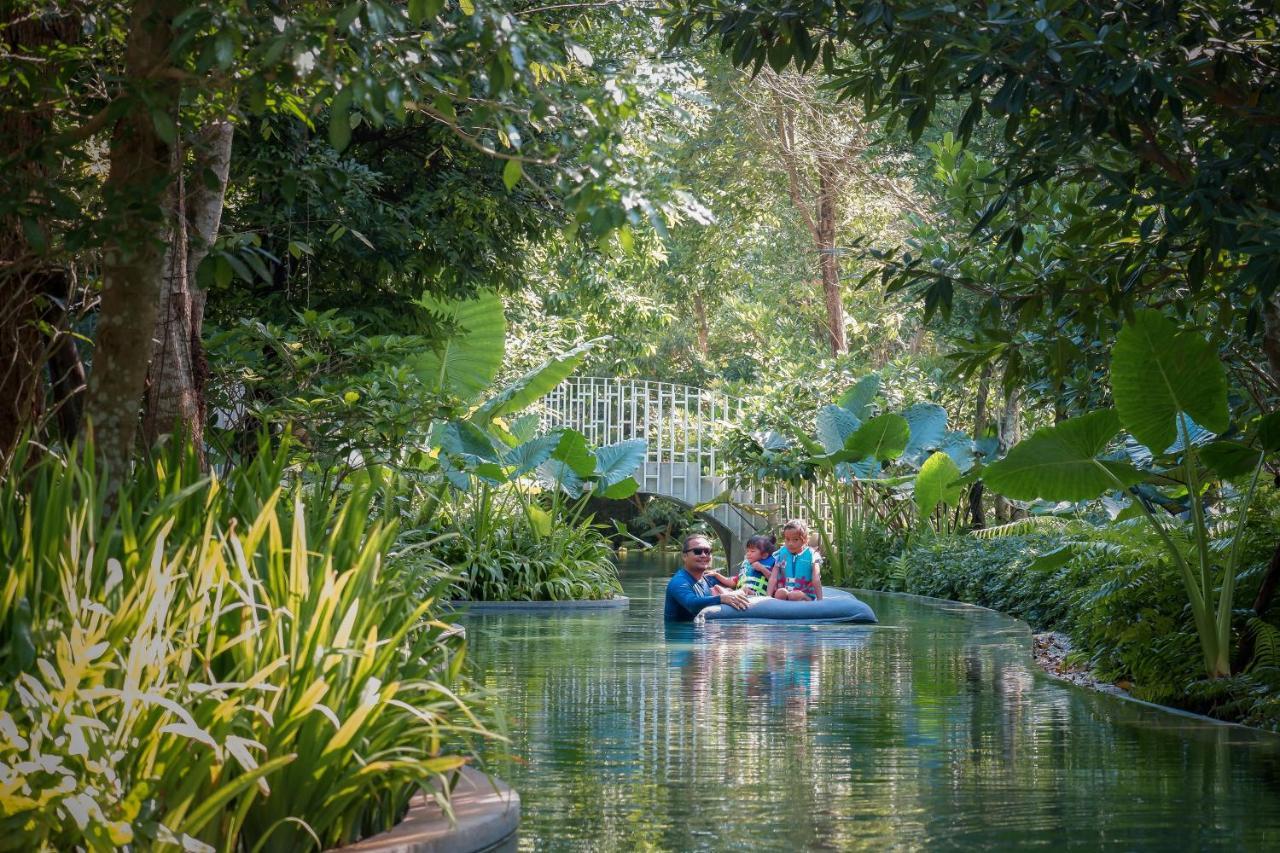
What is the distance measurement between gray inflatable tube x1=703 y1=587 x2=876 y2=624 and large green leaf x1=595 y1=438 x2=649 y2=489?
601 centimetres

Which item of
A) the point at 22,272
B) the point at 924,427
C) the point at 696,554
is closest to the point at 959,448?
the point at 924,427

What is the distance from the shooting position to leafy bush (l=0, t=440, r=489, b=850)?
3.48 m

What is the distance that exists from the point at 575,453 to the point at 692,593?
225 inches

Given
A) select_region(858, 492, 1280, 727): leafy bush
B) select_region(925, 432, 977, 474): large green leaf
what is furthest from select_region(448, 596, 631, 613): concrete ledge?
select_region(925, 432, 977, 474): large green leaf

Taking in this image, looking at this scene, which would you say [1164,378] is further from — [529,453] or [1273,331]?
[529,453]

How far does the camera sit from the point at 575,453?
18.9 metres

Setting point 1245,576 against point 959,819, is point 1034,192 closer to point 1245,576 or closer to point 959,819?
point 1245,576

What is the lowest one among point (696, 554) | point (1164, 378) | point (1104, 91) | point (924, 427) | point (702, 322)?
point (696, 554)

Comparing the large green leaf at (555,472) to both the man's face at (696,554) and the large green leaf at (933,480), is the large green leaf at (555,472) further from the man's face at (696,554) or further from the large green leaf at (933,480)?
the man's face at (696,554)

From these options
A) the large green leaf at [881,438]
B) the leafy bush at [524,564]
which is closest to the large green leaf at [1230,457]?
the leafy bush at [524,564]

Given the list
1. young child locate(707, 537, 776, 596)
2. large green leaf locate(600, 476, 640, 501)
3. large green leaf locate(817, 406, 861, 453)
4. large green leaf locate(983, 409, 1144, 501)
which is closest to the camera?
large green leaf locate(983, 409, 1144, 501)

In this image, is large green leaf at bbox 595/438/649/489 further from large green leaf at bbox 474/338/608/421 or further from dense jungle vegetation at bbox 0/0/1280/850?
large green leaf at bbox 474/338/608/421

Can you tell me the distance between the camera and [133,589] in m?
3.79

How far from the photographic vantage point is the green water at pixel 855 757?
496 centimetres
